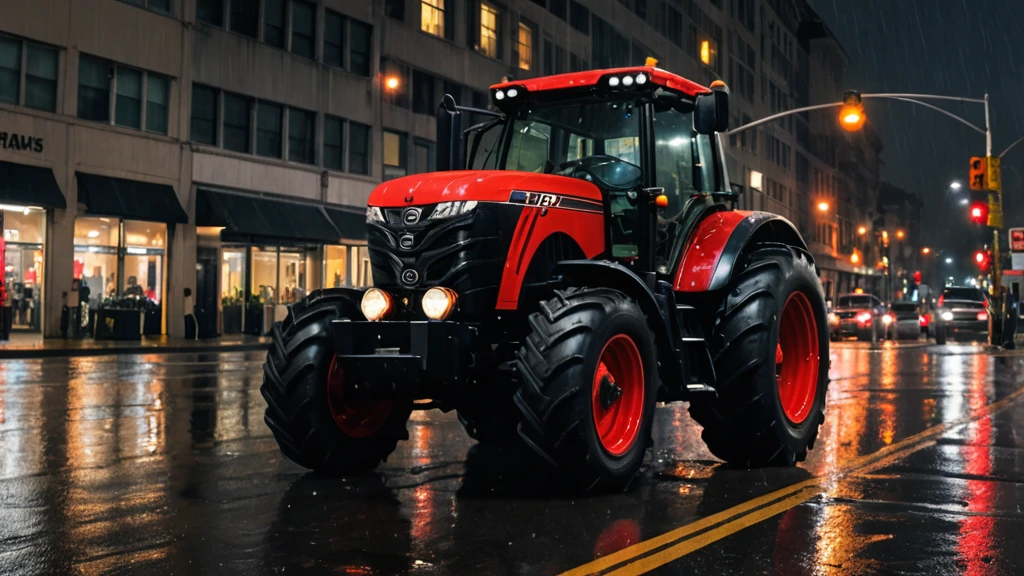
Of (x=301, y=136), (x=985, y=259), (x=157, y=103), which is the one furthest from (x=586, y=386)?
(x=985, y=259)

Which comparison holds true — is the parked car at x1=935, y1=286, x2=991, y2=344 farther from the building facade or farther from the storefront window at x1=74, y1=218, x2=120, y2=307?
the storefront window at x1=74, y1=218, x2=120, y2=307

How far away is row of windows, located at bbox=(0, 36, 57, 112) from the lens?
94.2 ft

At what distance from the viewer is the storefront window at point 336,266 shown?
3928 cm

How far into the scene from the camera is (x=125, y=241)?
3253 centimetres

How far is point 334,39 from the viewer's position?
3912cm

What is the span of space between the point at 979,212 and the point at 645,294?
3089 centimetres

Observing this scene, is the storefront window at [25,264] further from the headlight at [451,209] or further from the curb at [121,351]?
the headlight at [451,209]

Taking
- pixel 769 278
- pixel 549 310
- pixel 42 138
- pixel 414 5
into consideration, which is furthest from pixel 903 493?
pixel 414 5

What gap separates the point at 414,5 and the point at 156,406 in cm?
3201

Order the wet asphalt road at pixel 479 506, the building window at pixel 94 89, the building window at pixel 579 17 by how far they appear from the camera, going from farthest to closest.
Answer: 1. the building window at pixel 579 17
2. the building window at pixel 94 89
3. the wet asphalt road at pixel 479 506

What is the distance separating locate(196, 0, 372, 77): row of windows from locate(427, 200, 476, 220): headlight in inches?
1144

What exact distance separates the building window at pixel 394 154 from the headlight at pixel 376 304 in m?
34.4

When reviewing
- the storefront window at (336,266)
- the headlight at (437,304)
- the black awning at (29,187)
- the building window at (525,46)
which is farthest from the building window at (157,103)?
the headlight at (437,304)

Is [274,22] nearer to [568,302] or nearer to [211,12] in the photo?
[211,12]
